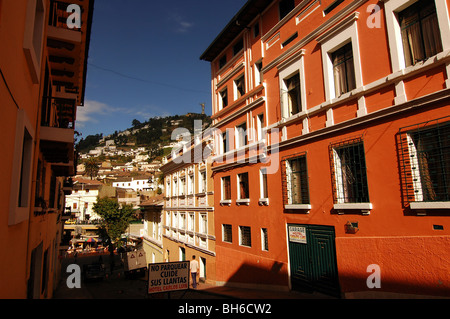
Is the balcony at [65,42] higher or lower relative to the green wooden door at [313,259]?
higher

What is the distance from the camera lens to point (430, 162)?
739cm

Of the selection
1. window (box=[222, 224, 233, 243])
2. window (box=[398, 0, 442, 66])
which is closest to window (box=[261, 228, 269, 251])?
window (box=[222, 224, 233, 243])

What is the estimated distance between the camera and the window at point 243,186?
15063 mm

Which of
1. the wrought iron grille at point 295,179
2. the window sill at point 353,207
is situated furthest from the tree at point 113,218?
the window sill at point 353,207

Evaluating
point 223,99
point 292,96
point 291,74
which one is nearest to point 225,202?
point 223,99

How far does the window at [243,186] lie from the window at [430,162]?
8.37 m

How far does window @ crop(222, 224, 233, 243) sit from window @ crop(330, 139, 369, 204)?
812cm

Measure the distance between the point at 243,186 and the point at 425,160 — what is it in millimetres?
9037

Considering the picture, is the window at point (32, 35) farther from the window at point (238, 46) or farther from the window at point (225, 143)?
the window at point (238, 46)

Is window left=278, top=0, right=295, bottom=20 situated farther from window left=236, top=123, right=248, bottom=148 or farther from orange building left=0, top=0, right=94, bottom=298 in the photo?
orange building left=0, top=0, right=94, bottom=298

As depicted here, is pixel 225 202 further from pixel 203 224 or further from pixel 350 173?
pixel 350 173

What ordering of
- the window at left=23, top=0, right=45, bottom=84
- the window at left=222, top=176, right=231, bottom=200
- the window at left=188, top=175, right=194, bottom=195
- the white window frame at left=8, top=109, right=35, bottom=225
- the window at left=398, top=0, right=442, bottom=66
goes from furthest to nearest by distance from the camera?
the window at left=188, top=175, right=194, bottom=195 → the window at left=222, top=176, right=231, bottom=200 → the window at left=398, top=0, right=442, bottom=66 → the window at left=23, top=0, right=45, bottom=84 → the white window frame at left=8, top=109, right=35, bottom=225

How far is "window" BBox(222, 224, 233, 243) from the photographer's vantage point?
644 inches
